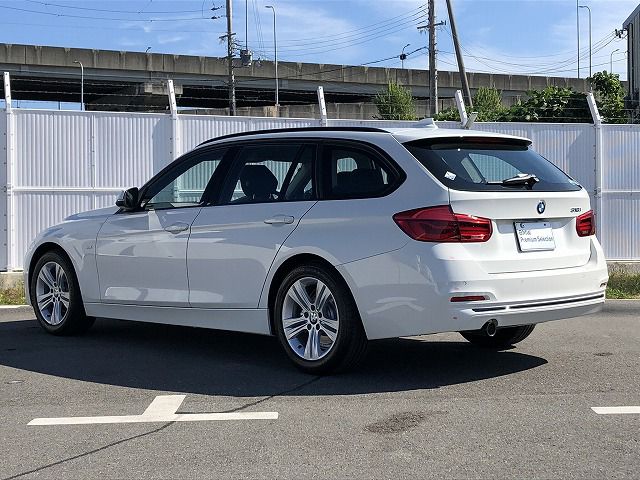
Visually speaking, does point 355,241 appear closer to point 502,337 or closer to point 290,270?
point 290,270

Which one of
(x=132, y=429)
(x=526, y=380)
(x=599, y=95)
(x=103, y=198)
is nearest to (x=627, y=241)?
(x=103, y=198)

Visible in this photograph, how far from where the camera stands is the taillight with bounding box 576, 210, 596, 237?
6355 millimetres

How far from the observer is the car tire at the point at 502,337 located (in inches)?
282

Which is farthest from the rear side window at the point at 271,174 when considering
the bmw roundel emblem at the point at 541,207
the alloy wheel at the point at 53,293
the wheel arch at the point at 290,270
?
the alloy wheel at the point at 53,293

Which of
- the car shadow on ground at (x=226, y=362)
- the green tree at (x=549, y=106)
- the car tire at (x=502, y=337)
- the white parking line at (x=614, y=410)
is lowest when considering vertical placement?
the white parking line at (x=614, y=410)

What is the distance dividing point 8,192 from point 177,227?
6.63 metres

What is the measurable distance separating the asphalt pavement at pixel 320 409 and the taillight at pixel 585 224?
96 centimetres

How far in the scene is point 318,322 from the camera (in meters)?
6.14

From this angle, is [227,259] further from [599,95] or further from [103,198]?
[599,95]

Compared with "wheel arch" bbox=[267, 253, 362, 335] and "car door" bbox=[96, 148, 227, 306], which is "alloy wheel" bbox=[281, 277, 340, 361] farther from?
"car door" bbox=[96, 148, 227, 306]

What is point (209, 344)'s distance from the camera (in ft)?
25.3

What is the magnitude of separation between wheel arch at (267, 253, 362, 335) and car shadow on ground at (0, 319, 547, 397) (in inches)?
17.6

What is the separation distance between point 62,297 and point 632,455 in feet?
17.5

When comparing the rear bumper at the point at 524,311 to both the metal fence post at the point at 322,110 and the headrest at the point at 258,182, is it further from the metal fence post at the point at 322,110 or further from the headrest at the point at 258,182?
the metal fence post at the point at 322,110
